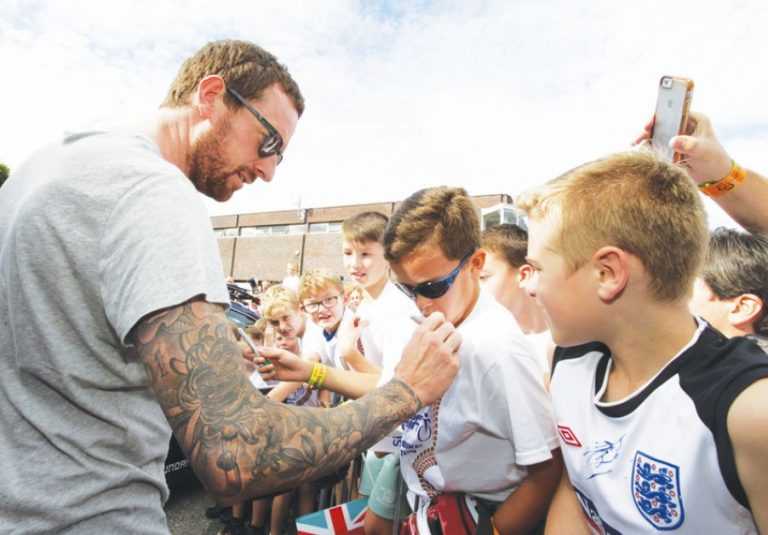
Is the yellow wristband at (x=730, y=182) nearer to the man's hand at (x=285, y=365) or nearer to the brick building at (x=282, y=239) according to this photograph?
the man's hand at (x=285, y=365)

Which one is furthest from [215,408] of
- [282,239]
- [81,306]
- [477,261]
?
[282,239]

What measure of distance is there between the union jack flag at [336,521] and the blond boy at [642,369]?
55.4 inches

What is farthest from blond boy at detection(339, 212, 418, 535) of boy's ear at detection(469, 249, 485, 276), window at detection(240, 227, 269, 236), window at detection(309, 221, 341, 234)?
window at detection(240, 227, 269, 236)

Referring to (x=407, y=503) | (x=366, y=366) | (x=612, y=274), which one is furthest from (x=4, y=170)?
(x=612, y=274)

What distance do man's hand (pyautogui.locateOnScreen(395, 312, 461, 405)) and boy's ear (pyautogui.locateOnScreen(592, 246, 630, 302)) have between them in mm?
540

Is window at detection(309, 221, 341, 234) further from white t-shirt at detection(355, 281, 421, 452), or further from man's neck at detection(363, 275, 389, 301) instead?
white t-shirt at detection(355, 281, 421, 452)

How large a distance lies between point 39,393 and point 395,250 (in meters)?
1.60

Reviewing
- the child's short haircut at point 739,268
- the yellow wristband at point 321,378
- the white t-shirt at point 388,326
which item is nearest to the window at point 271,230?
the white t-shirt at point 388,326

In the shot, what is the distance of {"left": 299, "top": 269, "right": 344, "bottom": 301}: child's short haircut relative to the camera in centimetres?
436

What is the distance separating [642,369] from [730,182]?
1288 mm

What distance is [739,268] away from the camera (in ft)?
6.47

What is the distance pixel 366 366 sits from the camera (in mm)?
3152

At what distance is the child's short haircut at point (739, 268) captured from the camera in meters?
1.93

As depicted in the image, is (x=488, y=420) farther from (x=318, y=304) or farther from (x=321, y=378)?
(x=318, y=304)
